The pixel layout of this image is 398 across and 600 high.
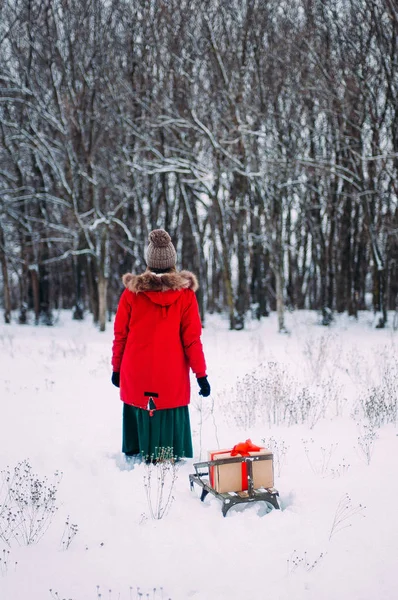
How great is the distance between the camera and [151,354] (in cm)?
503

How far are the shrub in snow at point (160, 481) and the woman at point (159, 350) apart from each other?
112mm

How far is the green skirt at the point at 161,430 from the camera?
513cm

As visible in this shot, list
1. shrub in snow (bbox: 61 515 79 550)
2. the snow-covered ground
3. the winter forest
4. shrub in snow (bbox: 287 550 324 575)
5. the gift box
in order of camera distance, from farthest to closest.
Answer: the winter forest → the gift box → shrub in snow (bbox: 61 515 79 550) → shrub in snow (bbox: 287 550 324 575) → the snow-covered ground

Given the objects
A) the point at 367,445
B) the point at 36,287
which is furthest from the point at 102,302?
the point at 367,445

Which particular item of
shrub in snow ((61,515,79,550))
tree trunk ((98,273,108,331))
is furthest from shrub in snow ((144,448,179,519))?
tree trunk ((98,273,108,331))

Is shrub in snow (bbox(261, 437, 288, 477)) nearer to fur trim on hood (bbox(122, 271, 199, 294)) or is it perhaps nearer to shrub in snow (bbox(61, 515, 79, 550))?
fur trim on hood (bbox(122, 271, 199, 294))

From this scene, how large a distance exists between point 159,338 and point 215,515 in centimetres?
163

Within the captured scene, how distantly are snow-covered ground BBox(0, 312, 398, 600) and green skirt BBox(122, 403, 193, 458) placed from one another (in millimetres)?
195

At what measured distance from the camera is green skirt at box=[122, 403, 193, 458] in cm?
513

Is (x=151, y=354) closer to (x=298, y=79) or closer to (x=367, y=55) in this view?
(x=367, y=55)

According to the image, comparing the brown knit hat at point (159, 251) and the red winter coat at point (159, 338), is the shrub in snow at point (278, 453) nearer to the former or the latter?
the red winter coat at point (159, 338)

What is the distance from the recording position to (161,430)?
5.15 m

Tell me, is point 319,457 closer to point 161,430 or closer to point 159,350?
point 161,430

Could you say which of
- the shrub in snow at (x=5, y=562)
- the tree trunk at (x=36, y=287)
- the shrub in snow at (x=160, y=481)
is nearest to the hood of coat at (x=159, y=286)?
the shrub in snow at (x=160, y=481)
